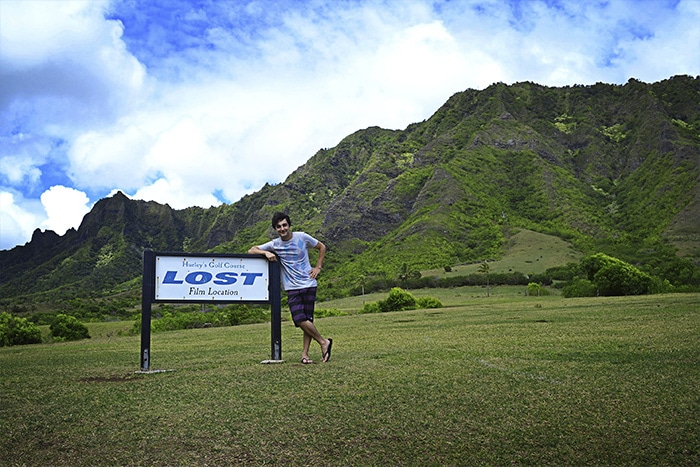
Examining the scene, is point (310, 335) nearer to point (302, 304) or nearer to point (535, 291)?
point (302, 304)

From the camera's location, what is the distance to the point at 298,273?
29.6 feet

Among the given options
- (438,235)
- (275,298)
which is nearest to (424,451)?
(275,298)

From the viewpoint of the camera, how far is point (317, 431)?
4.52m

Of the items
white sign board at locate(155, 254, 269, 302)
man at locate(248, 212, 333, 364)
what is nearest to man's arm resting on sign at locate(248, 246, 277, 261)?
man at locate(248, 212, 333, 364)

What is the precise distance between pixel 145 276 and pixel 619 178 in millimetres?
197262

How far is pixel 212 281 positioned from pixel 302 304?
159 cm

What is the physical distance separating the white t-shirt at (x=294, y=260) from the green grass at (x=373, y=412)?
4.66ft

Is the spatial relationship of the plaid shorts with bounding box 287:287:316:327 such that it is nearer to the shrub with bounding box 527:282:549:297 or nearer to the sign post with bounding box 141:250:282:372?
the sign post with bounding box 141:250:282:372

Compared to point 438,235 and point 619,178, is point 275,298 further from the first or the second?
point 619,178

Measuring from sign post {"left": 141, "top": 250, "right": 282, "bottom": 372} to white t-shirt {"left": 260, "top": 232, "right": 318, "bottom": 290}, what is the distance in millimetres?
185

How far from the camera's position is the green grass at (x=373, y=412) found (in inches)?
159

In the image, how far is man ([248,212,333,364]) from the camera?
8727mm

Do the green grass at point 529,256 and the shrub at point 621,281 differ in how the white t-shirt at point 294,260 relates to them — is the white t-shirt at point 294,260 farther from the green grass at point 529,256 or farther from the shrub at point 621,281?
the green grass at point 529,256

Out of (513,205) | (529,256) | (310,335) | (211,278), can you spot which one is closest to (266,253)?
(211,278)
